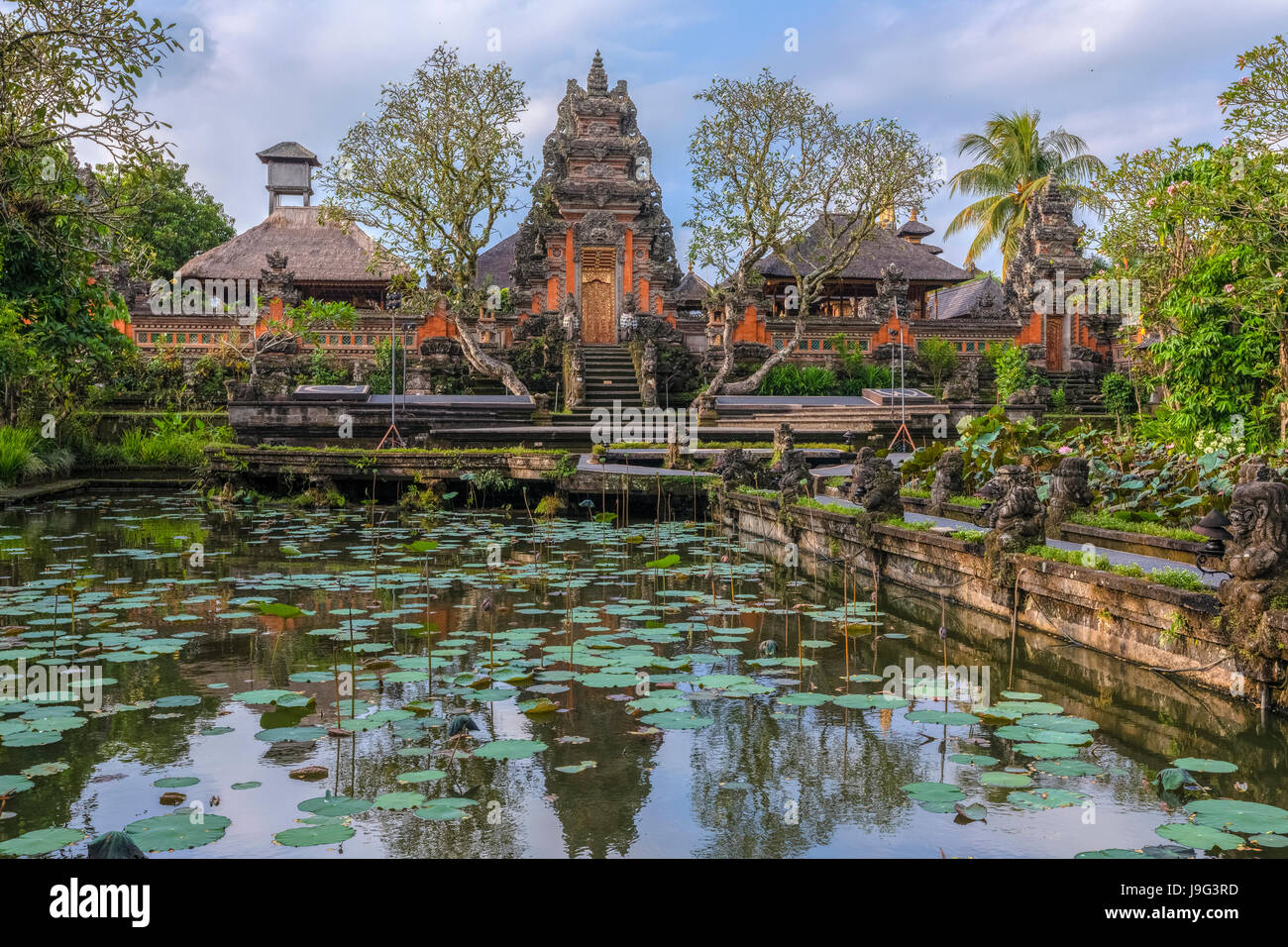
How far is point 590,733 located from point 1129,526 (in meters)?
4.53

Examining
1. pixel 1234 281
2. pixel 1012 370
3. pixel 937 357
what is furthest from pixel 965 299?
pixel 1234 281

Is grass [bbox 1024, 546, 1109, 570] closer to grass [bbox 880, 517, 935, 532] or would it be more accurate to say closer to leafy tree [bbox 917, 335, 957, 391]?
grass [bbox 880, 517, 935, 532]

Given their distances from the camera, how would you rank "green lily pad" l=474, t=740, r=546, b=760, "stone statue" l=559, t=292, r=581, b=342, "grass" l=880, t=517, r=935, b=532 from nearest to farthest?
"green lily pad" l=474, t=740, r=546, b=760, "grass" l=880, t=517, r=935, b=532, "stone statue" l=559, t=292, r=581, b=342

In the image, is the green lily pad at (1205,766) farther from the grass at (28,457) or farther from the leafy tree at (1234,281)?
the grass at (28,457)

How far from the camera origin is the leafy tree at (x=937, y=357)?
2370cm

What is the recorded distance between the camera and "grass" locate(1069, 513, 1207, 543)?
20.2ft

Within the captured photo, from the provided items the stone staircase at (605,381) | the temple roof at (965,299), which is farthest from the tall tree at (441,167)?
the temple roof at (965,299)

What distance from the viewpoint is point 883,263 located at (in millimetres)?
28688

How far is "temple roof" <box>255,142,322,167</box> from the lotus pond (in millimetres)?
29022

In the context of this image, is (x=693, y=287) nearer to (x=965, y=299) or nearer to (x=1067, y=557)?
(x=965, y=299)

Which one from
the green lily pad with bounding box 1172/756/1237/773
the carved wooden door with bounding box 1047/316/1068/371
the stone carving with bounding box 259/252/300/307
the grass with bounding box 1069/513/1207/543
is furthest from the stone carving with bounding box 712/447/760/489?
the carved wooden door with bounding box 1047/316/1068/371

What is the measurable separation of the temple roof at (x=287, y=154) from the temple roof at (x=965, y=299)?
67.6ft
